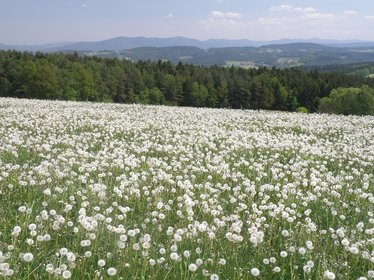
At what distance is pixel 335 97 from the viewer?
3388 inches

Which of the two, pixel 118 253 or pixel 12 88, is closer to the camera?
pixel 118 253

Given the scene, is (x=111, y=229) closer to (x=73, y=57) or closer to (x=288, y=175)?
(x=288, y=175)

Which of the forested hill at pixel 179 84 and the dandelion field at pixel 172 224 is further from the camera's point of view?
the forested hill at pixel 179 84

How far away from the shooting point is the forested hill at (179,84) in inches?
3922

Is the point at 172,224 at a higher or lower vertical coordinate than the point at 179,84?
higher

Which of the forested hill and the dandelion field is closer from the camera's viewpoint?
the dandelion field

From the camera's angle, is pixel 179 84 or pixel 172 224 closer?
pixel 172 224

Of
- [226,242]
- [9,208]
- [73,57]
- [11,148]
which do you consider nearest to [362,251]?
[226,242]

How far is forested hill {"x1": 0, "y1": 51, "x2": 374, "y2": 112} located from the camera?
327 ft

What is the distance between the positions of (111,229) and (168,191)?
251 centimetres

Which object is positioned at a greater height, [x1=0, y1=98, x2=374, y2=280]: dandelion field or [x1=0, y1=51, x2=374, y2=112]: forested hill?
[x1=0, y1=98, x2=374, y2=280]: dandelion field

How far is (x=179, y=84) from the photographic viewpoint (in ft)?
368

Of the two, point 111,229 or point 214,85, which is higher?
point 111,229

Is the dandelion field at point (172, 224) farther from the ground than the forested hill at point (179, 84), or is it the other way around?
the dandelion field at point (172, 224)
